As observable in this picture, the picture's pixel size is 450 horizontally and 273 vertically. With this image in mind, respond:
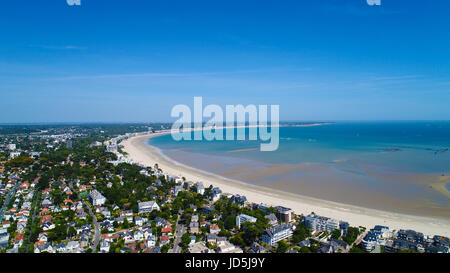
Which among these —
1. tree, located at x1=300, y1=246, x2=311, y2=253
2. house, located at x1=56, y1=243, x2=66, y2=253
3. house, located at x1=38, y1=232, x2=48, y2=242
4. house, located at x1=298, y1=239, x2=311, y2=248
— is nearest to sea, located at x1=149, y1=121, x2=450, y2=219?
house, located at x1=298, y1=239, x2=311, y2=248

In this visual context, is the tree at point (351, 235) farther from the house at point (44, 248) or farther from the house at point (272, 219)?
the house at point (44, 248)

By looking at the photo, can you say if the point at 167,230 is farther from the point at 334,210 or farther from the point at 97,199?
the point at 334,210

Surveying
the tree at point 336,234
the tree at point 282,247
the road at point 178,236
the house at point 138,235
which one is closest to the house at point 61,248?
the house at point 138,235

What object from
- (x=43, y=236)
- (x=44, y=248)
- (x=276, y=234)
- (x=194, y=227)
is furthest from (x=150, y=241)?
(x=276, y=234)

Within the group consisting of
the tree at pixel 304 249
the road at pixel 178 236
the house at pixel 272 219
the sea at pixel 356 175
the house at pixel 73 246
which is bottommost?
the road at pixel 178 236

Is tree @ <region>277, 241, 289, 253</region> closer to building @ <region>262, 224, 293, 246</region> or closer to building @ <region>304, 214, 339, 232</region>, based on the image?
building @ <region>262, 224, 293, 246</region>

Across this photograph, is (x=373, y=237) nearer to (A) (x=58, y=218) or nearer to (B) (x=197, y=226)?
(B) (x=197, y=226)

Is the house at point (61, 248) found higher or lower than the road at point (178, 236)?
higher

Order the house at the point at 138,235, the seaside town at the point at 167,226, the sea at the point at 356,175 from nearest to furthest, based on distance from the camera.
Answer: the seaside town at the point at 167,226, the house at the point at 138,235, the sea at the point at 356,175
